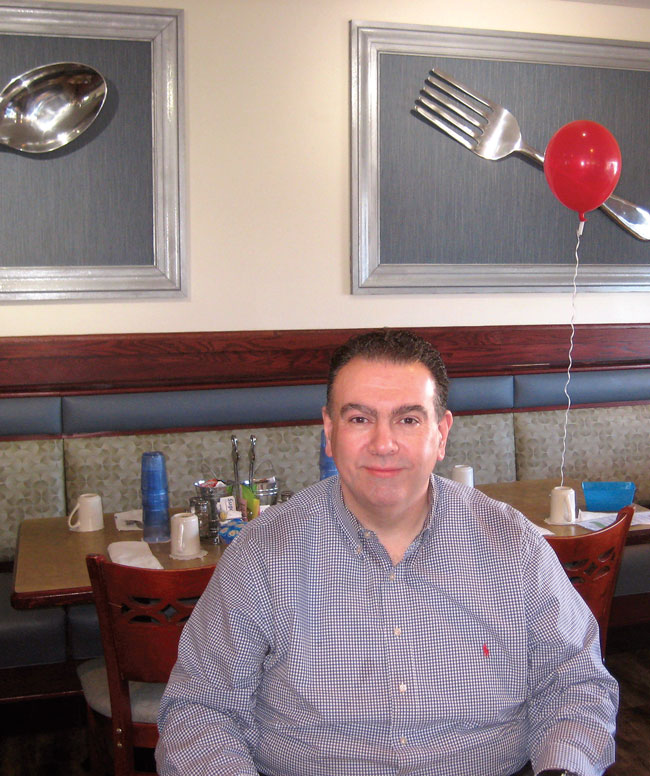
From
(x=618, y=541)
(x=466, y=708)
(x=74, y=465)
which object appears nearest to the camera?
(x=466, y=708)

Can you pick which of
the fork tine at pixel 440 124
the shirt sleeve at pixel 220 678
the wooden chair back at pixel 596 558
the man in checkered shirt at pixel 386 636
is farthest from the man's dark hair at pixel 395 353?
the fork tine at pixel 440 124

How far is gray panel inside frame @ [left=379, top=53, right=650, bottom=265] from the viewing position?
11.1 ft

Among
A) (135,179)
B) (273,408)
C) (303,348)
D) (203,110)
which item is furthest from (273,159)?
(273,408)

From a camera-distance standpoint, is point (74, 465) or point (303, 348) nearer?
point (74, 465)

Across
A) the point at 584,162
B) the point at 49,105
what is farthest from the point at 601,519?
the point at 49,105

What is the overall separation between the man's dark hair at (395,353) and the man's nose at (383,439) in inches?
4.3

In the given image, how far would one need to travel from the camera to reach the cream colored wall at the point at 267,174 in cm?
317

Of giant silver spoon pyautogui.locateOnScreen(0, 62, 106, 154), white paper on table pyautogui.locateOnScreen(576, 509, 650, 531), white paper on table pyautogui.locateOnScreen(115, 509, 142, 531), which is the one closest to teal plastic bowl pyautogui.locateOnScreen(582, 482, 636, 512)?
white paper on table pyautogui.locateOnScreen(576, 509, 650, 531)

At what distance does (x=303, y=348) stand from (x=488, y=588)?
206cm

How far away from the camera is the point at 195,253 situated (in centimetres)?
323

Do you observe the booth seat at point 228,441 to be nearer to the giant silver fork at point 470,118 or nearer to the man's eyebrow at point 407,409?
the giant silver fork at point 470,118

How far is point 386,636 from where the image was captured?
1328mm

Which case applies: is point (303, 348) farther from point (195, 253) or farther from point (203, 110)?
point (203, 110)

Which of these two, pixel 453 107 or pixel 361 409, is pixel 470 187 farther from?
pixel 361 409
